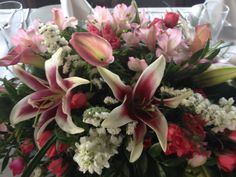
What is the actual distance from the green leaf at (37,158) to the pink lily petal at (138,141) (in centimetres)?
10

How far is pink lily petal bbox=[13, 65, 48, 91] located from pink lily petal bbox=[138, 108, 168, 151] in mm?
135

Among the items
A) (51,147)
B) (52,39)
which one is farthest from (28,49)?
(51,147)

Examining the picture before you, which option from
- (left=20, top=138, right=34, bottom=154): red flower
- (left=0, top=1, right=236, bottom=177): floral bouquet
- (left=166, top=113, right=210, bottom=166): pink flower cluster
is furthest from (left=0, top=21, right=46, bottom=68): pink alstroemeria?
(left=166, top=113, right=210, bottom=166): pink flower cluster

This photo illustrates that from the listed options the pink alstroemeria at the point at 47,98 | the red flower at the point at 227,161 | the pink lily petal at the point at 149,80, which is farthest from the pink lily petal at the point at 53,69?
the red flower at the point at 227,161

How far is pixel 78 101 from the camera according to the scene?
0.44m

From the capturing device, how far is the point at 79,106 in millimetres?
440

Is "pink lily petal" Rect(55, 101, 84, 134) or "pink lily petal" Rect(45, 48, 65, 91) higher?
"pink lily petal" Rect(45, 48, 65, 91)

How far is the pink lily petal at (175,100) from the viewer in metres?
0.41

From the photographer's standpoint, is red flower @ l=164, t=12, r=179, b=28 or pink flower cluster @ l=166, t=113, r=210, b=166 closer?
pink flower cluster @ l=166, t=113, r=210, b=166

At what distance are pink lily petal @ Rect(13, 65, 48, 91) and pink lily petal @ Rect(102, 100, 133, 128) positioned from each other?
0.36ft

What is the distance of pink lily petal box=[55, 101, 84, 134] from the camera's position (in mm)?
414

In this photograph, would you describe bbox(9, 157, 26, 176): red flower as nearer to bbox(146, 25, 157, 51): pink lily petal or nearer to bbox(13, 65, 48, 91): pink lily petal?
bbox(13, 65, 48, 91): pink lily petal

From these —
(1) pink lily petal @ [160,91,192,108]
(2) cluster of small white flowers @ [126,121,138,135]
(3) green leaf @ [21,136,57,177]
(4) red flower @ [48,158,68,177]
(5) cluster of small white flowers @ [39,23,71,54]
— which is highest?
(5) cluster of small white flowers @ [39,23,71,54]

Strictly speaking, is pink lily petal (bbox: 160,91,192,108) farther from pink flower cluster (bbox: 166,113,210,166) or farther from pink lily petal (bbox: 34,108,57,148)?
pink lily petal (bbox: 34,108,57,148)
